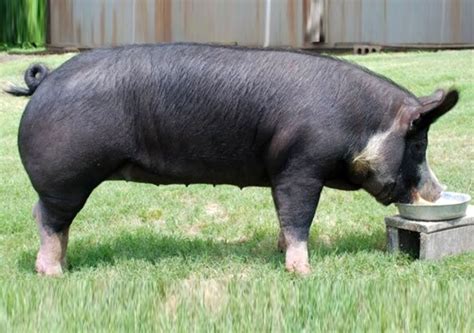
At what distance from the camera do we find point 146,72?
5688mm

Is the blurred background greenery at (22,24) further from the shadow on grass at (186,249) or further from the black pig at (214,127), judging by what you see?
the black pig at (214,127)

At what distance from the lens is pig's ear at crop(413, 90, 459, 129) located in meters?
5.60

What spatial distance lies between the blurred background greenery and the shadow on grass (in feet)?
43.2

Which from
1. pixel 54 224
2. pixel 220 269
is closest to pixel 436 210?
pixel 220 269

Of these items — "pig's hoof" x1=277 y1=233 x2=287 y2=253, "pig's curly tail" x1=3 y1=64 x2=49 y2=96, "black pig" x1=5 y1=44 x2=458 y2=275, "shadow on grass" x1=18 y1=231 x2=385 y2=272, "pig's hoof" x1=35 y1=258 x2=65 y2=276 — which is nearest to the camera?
"black pig" x1=5 y1=44 x2=458 y2=275

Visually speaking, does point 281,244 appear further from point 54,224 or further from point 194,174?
point 54,224

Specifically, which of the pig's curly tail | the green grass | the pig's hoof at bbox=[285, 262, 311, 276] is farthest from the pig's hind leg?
the pig's hoof at bbox=[285, 262, 311, 276]

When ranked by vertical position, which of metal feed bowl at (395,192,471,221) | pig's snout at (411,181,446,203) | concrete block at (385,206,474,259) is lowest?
Answer: concrete block at (385,206,474,259)

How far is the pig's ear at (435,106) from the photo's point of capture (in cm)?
560

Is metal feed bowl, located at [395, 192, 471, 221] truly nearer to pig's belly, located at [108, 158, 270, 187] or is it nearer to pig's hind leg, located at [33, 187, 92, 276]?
pig's belly, located at [108, 158, 270, 187]

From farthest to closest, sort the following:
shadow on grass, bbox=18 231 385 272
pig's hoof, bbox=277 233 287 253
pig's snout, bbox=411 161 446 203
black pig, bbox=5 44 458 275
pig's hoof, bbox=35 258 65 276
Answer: pig's hoof, bbox=277 233 287 253 → shadow on grass, bbox=18 231 385 272 → pig's snout, bbox=411 161 446 203 → pig's hoof, bbox=35 258 65 276 → black pig, bbox=5 44 458 275

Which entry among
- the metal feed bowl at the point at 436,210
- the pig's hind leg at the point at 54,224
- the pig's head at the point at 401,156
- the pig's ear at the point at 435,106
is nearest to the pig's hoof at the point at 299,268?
the pig's head at the point at 401,156

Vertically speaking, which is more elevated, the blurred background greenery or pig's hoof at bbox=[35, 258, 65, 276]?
the blurred background greenery

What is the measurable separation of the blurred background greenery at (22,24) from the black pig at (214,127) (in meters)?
13.8
